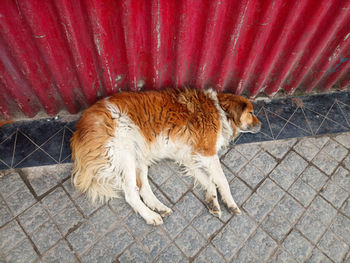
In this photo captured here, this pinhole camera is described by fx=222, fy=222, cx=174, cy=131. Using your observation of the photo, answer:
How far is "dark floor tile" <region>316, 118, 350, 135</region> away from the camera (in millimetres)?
3754

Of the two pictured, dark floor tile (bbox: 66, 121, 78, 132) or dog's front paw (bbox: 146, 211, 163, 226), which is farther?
dark floor tile (bbox: 66, 121, 78, 132)


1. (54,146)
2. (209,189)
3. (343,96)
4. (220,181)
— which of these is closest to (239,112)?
(220,181)

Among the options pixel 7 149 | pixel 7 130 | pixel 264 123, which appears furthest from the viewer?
pixel 264 123

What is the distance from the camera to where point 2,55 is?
2.58 metres

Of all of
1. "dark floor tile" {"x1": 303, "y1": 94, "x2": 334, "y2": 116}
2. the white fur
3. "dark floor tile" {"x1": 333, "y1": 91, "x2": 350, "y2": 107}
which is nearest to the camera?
the white fur

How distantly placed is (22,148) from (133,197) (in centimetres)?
190

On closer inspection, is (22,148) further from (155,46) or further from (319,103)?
(319,103)

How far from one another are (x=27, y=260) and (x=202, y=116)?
278 centimetres

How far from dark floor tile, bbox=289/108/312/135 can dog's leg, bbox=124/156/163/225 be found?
9.12ft

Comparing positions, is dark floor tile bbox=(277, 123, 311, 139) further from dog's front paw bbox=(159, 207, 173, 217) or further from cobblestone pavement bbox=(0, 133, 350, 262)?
dog's front paw bbox=(159, 207, 173, 217)

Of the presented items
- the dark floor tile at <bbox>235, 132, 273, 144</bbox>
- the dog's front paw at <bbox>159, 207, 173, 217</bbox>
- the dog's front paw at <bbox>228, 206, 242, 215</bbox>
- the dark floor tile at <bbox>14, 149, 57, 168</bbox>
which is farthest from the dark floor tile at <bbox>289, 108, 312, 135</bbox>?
the dark floor tile at <bbox>14, 149, 57, 168</bbox>

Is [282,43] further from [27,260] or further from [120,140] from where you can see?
[27,260]

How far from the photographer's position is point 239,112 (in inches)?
124

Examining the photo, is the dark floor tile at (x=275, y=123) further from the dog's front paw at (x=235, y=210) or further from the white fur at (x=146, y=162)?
the dog's front paw at (x=235, y=210)
